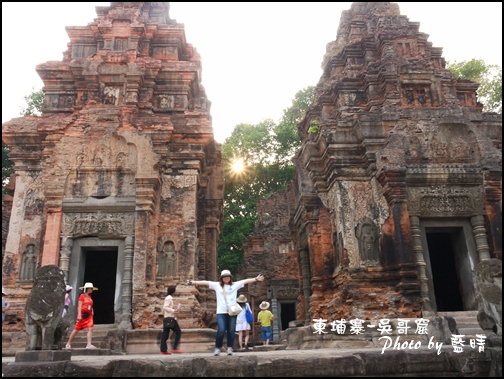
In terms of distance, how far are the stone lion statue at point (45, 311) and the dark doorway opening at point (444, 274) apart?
10.1m

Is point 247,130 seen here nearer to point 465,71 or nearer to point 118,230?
point 465,71

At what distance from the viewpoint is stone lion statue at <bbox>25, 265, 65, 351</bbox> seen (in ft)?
16.9

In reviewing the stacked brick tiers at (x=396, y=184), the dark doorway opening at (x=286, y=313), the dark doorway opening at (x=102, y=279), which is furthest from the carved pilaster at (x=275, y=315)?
the dark doorway opening at (x=102, y=279)

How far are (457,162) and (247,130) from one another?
22.8m

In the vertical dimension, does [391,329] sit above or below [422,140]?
below

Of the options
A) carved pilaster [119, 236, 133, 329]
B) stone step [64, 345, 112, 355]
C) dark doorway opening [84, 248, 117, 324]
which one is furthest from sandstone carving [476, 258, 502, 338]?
dark doorway opening [84, 248, 117, 324]

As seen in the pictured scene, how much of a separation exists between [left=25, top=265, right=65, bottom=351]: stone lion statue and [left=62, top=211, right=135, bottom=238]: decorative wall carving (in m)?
4.32

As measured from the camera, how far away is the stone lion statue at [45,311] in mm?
5145

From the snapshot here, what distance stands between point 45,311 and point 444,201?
8.19 metres

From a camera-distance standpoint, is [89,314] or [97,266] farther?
[97,266]

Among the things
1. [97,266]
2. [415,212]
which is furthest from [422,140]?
[97,266]

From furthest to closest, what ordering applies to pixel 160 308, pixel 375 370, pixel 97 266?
pixel 97 266, pixel 160 308, pixel 375 370

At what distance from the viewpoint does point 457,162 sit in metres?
10.2

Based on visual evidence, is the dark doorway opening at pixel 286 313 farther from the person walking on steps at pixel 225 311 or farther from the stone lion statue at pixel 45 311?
the stone lion statue at pixel 45 311
